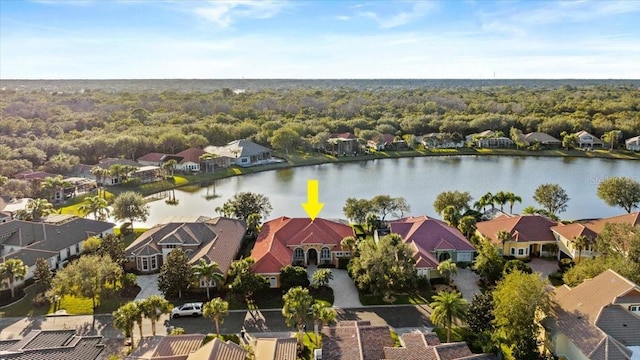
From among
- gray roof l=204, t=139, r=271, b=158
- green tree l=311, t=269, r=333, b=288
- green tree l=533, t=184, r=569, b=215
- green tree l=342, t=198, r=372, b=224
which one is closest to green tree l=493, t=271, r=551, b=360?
green tree l=311, t=269, r=333, b=288

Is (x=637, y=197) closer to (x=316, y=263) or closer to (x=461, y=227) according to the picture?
(x=461, y=227)

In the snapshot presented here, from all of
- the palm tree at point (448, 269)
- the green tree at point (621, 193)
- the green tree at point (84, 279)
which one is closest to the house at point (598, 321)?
the palm tree at point (448, 269)

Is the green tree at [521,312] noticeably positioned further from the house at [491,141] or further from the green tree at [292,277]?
the house at [491,141]

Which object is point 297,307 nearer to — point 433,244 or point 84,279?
point 84,279

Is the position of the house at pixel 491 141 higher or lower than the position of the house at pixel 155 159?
higher

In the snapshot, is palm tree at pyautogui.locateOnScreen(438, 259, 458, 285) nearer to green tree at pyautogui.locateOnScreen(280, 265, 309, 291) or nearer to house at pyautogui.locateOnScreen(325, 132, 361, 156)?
green tree at pyautogui.locateOnScreen(280, 265, 309, 291)

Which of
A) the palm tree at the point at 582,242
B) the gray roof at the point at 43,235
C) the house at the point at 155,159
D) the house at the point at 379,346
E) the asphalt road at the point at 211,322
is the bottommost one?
the asphalt road at the point at 211,322
